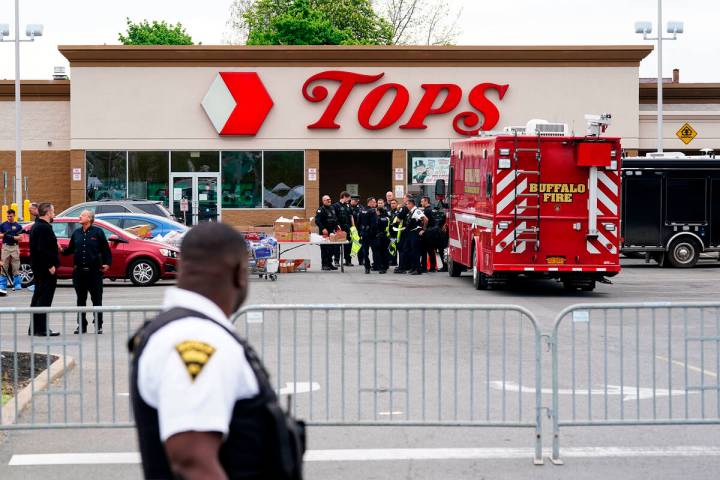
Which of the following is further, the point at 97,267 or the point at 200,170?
the point at 200,170

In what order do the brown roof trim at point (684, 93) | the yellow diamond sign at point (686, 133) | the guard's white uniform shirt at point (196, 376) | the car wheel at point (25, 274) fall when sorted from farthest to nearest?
the brown roof trim at point (684, 93), the yellow diamond sign at point (686, 133), the car wheel at point (25, 274), the guard's white uniform shirt at point (196, 376)

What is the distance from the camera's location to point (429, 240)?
87.6 feet

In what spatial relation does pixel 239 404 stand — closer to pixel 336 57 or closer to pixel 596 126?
Result: pixel 596 126

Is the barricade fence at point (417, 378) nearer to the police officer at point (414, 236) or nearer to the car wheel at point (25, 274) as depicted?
the car wheel at point (25, 274)

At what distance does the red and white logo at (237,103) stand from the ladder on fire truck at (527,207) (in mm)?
19359

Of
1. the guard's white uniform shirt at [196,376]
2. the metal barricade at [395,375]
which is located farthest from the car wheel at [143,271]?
the guard's white uniform shirt at [196,376]

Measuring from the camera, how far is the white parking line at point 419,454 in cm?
843

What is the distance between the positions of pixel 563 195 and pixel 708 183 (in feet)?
28.6

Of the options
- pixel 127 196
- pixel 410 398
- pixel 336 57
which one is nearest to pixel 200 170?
pixel 127 196

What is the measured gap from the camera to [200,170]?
39.1 m

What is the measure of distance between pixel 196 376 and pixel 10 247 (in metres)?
19.8

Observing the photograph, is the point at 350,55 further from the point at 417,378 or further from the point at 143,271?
the point at 417,378

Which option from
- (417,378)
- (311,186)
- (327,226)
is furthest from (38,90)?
(417,378)

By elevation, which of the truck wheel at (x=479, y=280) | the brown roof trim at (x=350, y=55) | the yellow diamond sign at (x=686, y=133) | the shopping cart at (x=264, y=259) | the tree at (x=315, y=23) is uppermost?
the tree at (x=315, y=23)
